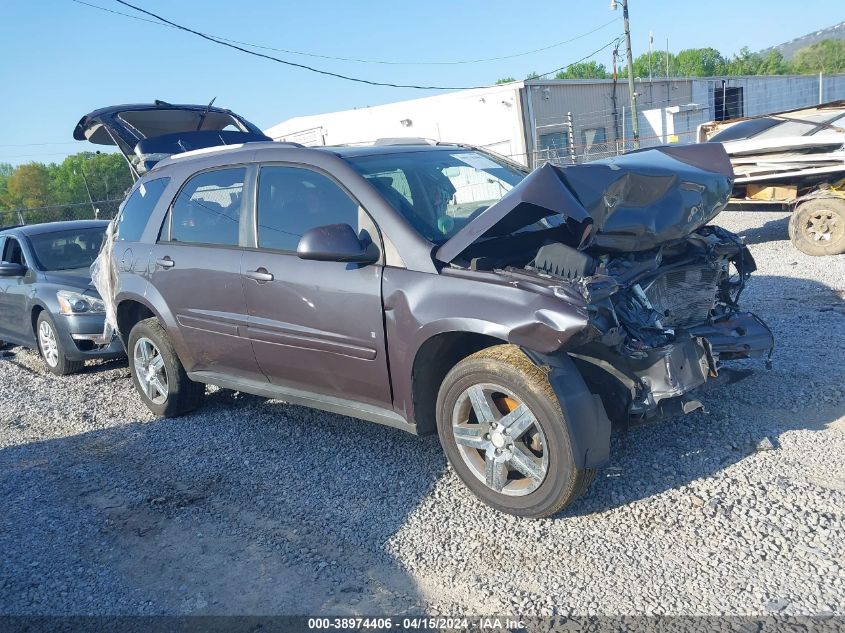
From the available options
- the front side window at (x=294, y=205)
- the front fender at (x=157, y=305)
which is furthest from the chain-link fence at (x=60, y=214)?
the front side window at (x=294, y=205)

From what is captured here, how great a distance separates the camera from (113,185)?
139 feet

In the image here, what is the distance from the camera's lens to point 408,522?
3795 millimetres

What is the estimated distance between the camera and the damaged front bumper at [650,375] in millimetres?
3578

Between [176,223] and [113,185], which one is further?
[113,185]

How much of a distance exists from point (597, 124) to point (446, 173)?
94.4ft

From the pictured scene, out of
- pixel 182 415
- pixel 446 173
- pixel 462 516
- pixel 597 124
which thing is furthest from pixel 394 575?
pixel 597 124

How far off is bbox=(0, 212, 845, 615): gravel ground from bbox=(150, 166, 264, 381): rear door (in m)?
0.66

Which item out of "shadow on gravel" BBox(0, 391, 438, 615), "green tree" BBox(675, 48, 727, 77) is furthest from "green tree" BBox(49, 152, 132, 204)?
"green tree" BBox(675, 48, 727, 77)

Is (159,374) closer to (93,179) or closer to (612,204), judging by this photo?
(612,204)

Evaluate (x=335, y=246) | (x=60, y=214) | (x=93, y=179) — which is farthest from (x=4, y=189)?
(x=335, y=246)

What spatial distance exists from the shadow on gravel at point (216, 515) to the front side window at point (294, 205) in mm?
1429

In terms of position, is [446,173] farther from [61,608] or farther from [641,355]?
[61,608]

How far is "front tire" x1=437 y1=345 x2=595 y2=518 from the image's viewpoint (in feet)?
11.3

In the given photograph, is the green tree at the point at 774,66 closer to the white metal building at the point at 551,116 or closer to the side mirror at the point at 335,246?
the white metal building at the point at 551,116
